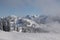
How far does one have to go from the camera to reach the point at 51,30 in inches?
128

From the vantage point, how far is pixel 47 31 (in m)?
3.34

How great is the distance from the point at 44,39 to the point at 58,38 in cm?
28

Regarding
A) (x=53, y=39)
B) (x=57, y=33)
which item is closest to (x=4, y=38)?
(x=53, y=39)

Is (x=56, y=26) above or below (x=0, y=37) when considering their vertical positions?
above

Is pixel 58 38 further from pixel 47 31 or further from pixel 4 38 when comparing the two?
pixel 4 38

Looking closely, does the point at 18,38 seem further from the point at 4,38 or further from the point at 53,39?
the point at 53,39

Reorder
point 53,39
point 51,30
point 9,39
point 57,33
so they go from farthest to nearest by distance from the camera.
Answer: point 51,30, point 57,33, point 9,39, point 53,39

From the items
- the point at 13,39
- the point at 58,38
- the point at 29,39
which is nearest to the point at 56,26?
the point at 58,38

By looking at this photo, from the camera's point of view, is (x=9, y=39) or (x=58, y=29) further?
(x=58, y=29)

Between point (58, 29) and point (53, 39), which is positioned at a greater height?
point (58, 29)

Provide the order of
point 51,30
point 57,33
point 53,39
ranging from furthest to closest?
1. point 51,30
2. point 57,33
3. point 53,39

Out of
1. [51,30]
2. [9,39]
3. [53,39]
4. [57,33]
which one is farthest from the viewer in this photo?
[51,30]

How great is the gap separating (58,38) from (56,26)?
646 mm

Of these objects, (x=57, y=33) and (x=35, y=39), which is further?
(x=57, y=33)
